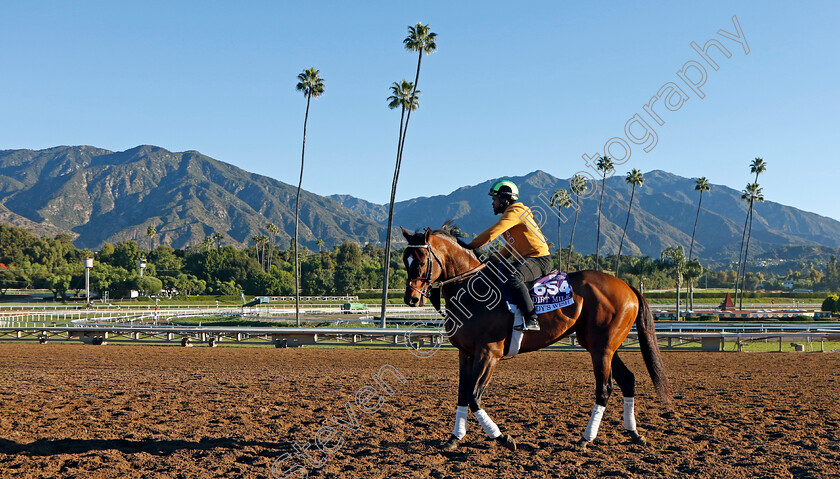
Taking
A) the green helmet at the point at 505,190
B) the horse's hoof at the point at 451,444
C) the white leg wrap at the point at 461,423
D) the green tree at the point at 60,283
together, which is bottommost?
the green tree at the point at 60,283

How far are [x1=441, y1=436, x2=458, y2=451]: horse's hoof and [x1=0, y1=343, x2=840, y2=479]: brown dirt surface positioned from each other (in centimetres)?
11

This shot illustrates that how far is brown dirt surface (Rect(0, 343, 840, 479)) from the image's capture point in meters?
6.61

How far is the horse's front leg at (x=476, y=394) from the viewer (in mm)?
7008

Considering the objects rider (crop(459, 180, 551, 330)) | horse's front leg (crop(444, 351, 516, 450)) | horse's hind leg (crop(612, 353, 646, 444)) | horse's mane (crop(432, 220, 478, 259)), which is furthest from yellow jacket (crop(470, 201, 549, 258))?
horse's hind leg (crop(612, 353, 646, 444))

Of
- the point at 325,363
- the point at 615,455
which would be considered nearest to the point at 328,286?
the point at 325,363

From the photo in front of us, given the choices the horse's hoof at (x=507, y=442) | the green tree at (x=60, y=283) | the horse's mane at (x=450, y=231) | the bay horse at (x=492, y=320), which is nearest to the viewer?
the bay horse at (x=492, y=320)

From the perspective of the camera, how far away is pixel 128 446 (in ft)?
24.9

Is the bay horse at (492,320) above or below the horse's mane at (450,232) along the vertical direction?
below

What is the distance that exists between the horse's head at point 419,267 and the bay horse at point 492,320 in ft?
0.04

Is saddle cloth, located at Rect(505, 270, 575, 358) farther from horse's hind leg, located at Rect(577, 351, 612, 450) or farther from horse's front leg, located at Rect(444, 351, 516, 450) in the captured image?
horse's hind leg, located at Rect(577, 351, 612, 450)

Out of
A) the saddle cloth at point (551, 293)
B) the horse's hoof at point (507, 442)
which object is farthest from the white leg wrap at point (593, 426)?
the saddle cloth at point (551, 293)

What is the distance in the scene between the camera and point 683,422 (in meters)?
8.82

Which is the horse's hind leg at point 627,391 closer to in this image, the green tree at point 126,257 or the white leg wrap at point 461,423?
the white leg wrap at point 461,423

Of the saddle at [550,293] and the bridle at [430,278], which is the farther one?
the saddle at [550,293]
